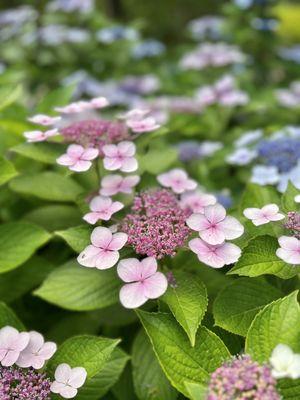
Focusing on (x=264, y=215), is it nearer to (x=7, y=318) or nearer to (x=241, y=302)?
(x=241, y=302)

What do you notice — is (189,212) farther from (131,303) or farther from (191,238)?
(131,303)

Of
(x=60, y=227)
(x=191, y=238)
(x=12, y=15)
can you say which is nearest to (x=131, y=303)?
(x=191, y=238)

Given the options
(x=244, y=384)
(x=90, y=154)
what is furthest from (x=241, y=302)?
(x=90, y=154)

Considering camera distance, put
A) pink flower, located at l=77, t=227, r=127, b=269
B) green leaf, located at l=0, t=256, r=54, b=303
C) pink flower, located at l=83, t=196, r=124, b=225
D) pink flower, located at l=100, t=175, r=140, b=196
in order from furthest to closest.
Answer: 1. green leaf, located at l=0, t=256, r=54, b=303
2. pink flower, located at l=100, t=175, r=140, b=196
3. pink flower, located at l=83, t=196, r=124, b=225
4. pink flower, located at l=77, t=227, r=127, b=269

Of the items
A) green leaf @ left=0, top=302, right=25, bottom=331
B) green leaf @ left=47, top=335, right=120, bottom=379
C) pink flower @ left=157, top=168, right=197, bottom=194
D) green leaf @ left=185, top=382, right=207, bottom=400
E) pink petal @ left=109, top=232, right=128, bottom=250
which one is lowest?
green leaf @ left=0, top=302, right=25, bottom=331

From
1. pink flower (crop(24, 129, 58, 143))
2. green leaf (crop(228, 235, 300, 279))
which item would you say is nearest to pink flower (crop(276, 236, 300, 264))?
green leaf (crop(228, 235, 300, 279))

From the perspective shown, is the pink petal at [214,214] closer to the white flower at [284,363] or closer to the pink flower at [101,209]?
the pink flower at [101,209]

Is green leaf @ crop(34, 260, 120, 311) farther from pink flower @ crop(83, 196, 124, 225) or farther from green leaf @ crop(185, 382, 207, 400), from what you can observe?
green leaf @ crop(185, 382, 207, 400)
